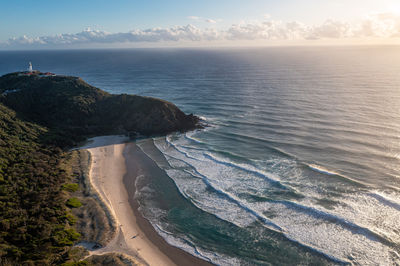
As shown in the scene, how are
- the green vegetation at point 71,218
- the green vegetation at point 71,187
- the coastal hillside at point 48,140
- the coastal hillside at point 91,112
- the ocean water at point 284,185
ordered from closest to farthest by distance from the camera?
the coastal hillside at point 48,140, the ocean water at point 284,185, the green vegetation at point 71,218, the green vegetation at point 71,187, the coastal hillside at point 91,112

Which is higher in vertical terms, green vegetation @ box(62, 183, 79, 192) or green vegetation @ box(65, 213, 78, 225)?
green vegetation @ box(62, 183, 79, 192)

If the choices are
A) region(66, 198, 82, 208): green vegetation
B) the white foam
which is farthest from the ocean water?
region(66, 198, 82, 208): green vegetation

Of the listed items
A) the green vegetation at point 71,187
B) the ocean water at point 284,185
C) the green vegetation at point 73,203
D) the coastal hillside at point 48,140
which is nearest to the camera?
the coastal hillside at point 48,140

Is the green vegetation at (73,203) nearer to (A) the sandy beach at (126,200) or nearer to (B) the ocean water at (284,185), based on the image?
(A) the sandy beach at (126,200)

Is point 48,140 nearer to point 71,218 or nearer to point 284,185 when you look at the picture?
point 71,218

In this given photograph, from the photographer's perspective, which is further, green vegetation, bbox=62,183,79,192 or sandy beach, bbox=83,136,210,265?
green vegetation, bbox=62,183,79,192

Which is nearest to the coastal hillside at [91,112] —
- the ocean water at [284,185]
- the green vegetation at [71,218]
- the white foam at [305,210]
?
the ocean water at [284,185]

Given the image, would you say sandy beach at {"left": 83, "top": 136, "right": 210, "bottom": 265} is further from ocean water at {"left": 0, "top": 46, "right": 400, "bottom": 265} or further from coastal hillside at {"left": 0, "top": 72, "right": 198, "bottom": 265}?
coastal hillside at {"left": 0, "top": 72, "right": 198, "bottom": 265}

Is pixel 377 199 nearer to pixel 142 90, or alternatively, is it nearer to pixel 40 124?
pixel 40 124
